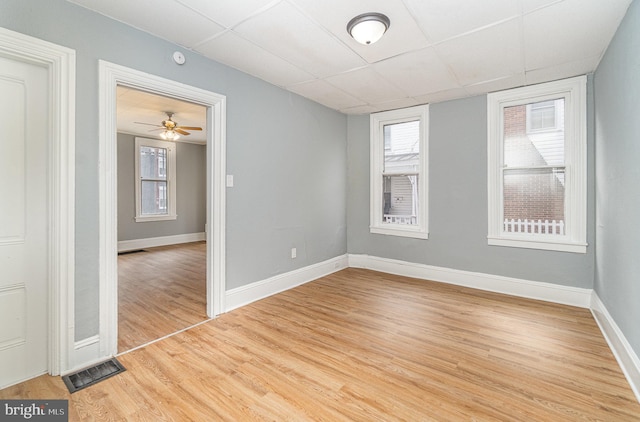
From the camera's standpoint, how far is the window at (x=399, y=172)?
428cm

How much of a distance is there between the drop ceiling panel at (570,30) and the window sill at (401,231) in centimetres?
236

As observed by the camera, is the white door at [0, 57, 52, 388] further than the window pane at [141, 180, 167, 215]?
No

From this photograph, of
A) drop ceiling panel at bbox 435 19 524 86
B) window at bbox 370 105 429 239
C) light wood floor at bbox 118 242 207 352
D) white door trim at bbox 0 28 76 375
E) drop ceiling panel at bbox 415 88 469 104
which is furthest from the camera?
window at bbox 370 105 429 239

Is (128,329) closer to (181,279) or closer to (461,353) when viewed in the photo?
(181,279)

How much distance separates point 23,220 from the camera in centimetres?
192

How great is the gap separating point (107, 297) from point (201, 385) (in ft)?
3.27

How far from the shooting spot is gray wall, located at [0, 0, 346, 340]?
6.69 ft

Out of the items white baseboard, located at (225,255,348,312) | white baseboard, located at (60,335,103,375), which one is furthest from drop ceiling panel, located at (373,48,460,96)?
white baseboard, located at (60,335,103,375)

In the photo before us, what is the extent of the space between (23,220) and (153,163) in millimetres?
5632

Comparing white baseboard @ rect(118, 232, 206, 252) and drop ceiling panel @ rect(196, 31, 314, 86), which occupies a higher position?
drop ceiling panel @ rect(196, 31, 314, 86)

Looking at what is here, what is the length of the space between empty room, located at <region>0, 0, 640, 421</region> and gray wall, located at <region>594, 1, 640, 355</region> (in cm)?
3

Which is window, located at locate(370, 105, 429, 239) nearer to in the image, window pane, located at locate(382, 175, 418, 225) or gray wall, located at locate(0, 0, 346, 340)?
window pane, located at locate(382, 175, 418, 225)

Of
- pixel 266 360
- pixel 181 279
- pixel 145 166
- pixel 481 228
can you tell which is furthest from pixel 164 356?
pixel 145 166

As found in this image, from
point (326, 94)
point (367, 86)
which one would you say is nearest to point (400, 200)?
point (367, 86)
